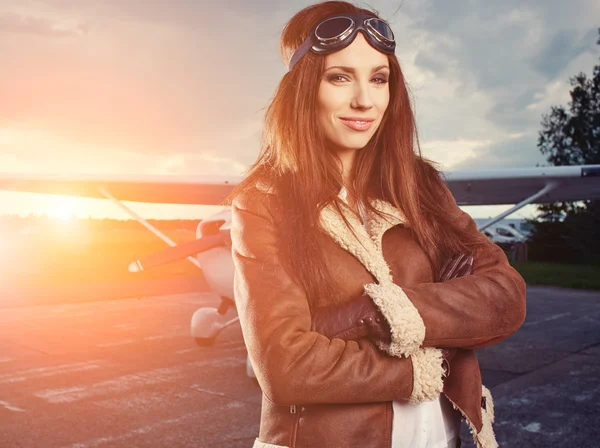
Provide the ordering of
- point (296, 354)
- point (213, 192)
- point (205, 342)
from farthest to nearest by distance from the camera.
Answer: point (213, 192)
point (205, 342)
point (296, 354)

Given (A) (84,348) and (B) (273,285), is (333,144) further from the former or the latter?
(A) (84,348)

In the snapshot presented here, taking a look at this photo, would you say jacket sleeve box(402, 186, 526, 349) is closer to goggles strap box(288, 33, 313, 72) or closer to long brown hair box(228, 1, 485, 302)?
long brown hair box(228, 1, 485, 302)

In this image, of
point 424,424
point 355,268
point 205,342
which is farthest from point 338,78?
point 205,342

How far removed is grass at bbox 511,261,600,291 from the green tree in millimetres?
1817

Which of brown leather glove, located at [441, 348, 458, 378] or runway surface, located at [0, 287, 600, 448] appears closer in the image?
brown leather glove, located at [441, 348, 458, 378]

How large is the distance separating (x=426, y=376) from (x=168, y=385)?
338 cm

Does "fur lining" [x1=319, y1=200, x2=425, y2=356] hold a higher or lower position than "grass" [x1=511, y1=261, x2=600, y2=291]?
higher

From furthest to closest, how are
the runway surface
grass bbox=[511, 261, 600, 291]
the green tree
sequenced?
the green tree → grass bbox=[511, 261, 600, 291] → the runway surface

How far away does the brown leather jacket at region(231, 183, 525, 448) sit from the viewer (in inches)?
41.7

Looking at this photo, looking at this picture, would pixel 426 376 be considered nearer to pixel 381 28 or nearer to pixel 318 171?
pixel 318 171

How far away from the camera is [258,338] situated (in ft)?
3.54

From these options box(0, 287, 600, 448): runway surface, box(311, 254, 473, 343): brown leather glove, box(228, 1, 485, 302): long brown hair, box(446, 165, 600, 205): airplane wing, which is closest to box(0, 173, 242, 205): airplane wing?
box(0, 287, 600, 448): runway surface

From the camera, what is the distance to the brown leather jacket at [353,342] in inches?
41.7

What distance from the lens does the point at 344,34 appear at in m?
1.24
